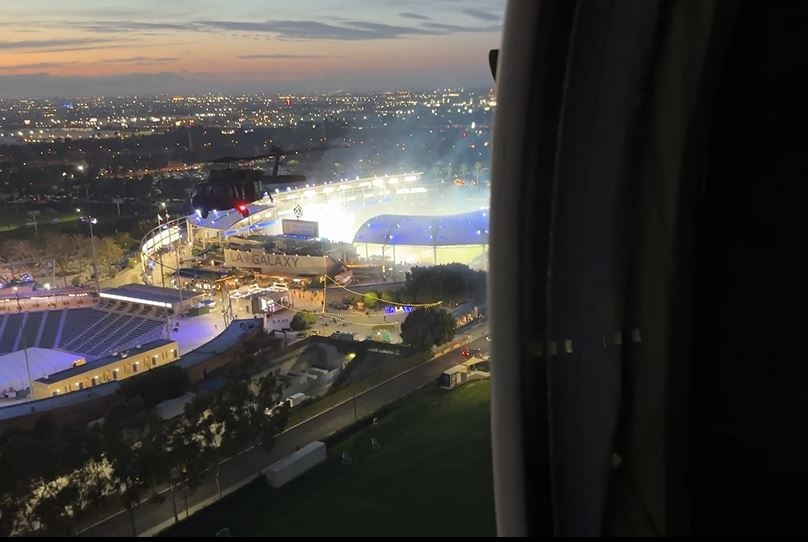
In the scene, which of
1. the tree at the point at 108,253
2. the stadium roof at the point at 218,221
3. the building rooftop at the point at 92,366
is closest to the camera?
the building rooftop at the point at 92,366

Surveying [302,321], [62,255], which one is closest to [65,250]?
[62,255]

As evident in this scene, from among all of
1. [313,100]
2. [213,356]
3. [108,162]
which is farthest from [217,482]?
[313,100]

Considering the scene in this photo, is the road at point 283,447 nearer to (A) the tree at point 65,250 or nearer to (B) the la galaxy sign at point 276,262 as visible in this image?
(B) the la galaxy sign at point 276,262

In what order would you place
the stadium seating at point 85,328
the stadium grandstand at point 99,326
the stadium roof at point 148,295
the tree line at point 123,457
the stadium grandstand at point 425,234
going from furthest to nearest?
1. the stadium grandstand at point 425,234
2. the stadium roof at point 148,295
3. the stadium seating at point 85,328
4. the stadium grandstand at point 99,326
5. the tree line at point 123,457

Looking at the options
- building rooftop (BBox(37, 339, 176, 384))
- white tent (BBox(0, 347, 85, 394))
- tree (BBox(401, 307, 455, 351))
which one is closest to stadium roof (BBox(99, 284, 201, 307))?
white tent (BBox(0, 347, 85, 394))

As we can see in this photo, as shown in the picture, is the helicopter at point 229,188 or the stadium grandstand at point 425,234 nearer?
the helicopter at point 229,188

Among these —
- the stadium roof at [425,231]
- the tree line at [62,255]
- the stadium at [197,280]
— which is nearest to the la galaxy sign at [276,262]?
the stadium at [197,280]

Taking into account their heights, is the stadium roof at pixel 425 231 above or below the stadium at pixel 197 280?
above
